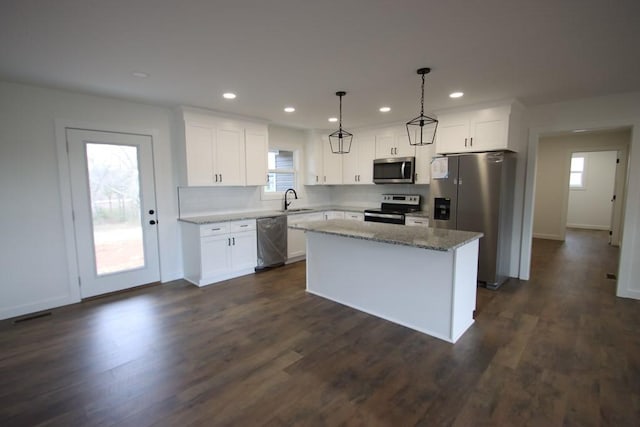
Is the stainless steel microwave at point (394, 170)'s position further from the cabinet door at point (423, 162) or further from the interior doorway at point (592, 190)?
the interior doorway at point (592, 190)

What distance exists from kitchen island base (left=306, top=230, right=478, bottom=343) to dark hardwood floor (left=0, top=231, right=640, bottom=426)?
0.16 m

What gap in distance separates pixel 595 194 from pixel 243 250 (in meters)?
9.68

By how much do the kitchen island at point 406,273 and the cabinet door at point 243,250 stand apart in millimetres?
1349

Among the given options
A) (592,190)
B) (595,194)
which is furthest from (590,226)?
(592,190)

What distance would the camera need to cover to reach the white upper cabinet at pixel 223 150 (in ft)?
14.2

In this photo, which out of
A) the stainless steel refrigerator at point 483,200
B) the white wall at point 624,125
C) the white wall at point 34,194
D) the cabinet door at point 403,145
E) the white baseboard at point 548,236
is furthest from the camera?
the white baseboard at point 548,236

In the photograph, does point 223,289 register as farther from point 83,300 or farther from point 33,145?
point 33,145

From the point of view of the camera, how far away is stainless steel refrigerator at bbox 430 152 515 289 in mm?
3990

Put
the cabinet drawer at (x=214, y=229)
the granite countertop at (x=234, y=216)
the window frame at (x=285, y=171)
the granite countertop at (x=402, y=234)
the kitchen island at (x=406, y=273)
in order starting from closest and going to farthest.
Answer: the granite countertop at (x=402, y=234) < the kitchen island at (x=406, y=273) < the cabinet drawer at (x=214, y=229) < the granite countertop at (x=234, y=216) < the window frame at (x=285, y=171)

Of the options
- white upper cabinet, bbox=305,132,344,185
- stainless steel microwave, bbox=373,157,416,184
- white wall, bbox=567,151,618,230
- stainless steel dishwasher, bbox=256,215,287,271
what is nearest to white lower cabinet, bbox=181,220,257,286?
stainless steel dishwasher, bbox=256,215,287,271

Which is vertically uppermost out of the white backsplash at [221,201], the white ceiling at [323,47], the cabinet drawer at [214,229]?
the white ceiling at [323,47]

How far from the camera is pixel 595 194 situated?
28.3 feet

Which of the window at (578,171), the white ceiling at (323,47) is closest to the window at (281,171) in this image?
the white ceiling at (323,47)

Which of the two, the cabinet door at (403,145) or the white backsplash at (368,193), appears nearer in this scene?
the cabinet door at (403,145)
